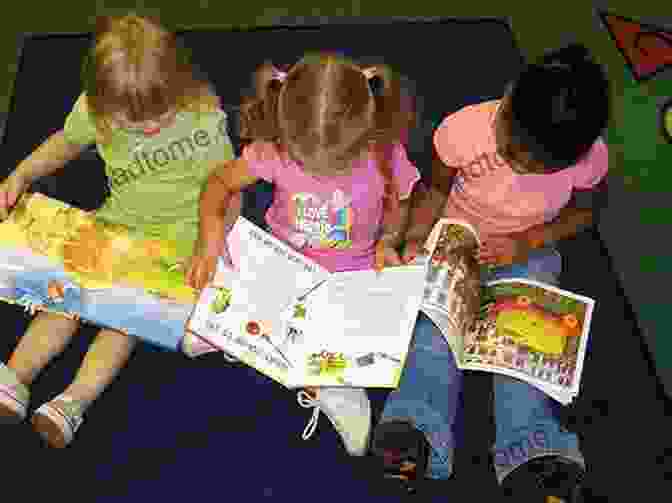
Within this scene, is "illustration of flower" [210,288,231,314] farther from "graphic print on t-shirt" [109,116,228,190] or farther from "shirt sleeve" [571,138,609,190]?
"shirt sleeve" [571,138,609,190]

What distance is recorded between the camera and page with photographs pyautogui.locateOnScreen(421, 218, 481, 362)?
49.8 inches

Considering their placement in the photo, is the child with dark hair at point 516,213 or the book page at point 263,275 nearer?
the child with dark hair at point 516,213

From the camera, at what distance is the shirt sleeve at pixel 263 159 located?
128 centimetres

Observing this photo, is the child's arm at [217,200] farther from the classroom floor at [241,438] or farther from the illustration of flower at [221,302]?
the classroom floor at [241,438]

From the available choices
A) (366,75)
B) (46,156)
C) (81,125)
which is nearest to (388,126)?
(366,75)

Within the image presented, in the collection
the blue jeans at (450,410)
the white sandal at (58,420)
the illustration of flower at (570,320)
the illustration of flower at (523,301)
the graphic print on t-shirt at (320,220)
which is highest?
the graphic print on t-shirt at (320,220)

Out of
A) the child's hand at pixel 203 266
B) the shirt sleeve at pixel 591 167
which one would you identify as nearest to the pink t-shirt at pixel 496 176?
the shirt sleeve at pixel 591 167

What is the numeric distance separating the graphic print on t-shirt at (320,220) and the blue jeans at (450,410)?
0.68 ft

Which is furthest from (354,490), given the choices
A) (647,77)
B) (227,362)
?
(647,77)

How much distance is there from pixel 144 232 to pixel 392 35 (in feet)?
2.90

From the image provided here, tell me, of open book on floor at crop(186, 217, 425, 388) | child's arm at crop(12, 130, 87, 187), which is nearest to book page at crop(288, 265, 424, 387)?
open book on floor at crop(186, 217, 425, 388)

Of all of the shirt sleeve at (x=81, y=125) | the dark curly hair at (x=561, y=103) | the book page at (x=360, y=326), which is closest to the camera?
the dark curly hair at (x=561, y=103)

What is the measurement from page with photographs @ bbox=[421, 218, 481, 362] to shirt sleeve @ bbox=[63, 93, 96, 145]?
2.00 feet

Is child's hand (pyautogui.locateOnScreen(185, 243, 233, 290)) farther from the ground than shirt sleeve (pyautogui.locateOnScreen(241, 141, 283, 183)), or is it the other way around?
shirt sleeve (pyautogui.locateOnScreen(241, 141, 283, 183))
